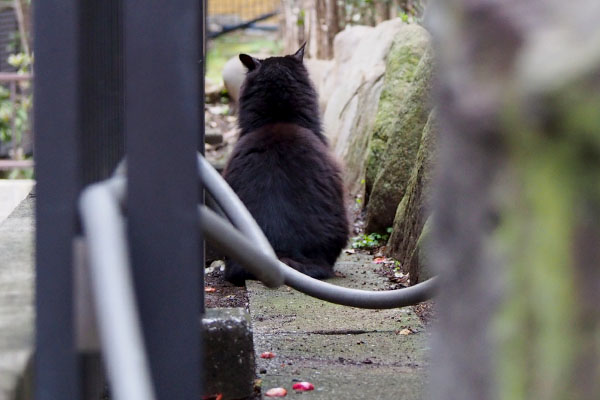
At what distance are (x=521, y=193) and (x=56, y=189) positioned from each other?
1041 millimetres

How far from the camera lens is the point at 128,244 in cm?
167

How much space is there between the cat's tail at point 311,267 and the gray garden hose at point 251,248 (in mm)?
2112

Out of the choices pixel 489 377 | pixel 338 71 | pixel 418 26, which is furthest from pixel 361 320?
pixel 338 71

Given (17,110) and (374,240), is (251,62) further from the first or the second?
(17,110)

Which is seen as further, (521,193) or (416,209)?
(416,209)

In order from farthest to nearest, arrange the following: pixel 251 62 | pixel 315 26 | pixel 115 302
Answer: pixel 315 26 → pixel 251 62 → pixel 115 302

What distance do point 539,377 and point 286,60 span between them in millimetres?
4872

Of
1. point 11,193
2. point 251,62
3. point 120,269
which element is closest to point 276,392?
point 120,269

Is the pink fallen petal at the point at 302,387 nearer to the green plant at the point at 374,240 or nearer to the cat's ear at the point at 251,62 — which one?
the cat's ear at the point at 251,62

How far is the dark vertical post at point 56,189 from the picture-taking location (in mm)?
1722

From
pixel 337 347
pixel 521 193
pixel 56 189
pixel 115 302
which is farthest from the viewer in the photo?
pixel 337 347

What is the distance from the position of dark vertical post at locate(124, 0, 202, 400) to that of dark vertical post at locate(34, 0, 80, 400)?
0.16 meters

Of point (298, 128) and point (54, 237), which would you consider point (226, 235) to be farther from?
point (298, 128)

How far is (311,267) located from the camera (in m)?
5.00
